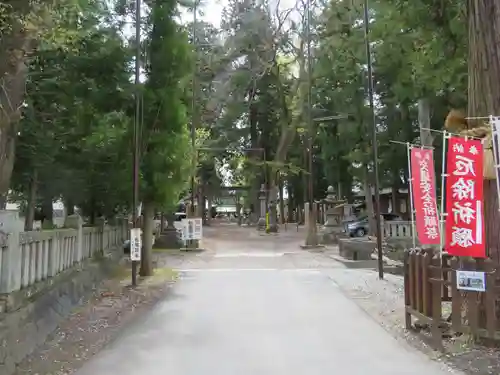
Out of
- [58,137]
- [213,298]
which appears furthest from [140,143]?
[213,298]

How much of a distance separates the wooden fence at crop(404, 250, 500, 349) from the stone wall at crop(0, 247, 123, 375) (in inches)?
201

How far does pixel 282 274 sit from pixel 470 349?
901 centimetres

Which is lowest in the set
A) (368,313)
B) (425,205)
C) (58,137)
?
(368,313)

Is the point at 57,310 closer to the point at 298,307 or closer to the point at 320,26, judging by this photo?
the point at 298,307

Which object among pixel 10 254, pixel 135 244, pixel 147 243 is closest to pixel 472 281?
pixel 10 254

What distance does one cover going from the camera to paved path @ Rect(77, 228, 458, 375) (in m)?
6.27

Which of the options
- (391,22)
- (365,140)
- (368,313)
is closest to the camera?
(368,313)

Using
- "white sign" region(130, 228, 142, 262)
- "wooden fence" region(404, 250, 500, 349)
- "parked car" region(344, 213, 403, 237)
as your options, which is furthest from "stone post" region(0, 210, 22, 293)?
"parked car" region(344, 213, 403, 237)

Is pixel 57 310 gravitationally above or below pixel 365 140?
below

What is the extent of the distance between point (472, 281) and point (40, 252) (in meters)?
6.07

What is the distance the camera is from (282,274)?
51.1 ft

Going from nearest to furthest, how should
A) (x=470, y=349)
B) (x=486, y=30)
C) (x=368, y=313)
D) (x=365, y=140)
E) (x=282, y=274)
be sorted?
(x=470, y=349)
(x=486, y=30)
(x=368, y=313)
(x=282, y=274)
(x=365, y=140)

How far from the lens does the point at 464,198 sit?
23.1 ft

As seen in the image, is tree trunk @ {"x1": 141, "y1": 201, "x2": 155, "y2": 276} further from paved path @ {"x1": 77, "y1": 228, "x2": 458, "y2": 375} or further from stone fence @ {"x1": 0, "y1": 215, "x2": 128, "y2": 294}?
paved path @ {"x1": 77, "y1": 228, "x2": 458, "y2": 375}
